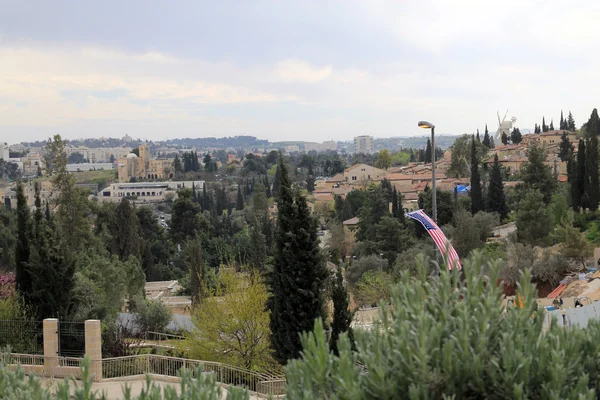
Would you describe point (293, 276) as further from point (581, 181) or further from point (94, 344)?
point (581, 181)

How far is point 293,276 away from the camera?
14.3 m

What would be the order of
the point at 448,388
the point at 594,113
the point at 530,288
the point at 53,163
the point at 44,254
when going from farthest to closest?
1. the point at 594,113
2. the point at 53,163
3. the point at 44,254
4. the point at 530,288
5. the point at 448,388

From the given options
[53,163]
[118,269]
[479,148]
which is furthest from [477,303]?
[479,148]

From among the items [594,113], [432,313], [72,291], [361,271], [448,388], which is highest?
[594,113]

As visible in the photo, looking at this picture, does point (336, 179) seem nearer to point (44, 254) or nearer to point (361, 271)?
point (361, 271)

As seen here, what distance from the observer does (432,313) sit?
197 inches

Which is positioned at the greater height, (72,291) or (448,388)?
(448,388)

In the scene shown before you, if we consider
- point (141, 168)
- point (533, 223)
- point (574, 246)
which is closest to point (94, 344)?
point (574, 246)

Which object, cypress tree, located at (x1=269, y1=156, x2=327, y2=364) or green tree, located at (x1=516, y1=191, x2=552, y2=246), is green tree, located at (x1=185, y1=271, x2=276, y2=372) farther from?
green tree, located at (x1=516, y1=191, x2=552, y2=246)

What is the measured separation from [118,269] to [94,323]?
1240cm

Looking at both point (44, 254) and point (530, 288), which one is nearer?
point (530, 288)

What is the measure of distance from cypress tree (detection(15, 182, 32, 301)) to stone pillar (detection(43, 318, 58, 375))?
3311 mm

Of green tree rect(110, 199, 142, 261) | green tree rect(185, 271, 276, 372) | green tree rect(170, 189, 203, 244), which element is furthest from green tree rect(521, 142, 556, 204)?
green tree rect(185, 271, 276, 372)

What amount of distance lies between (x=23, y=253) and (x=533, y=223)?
74.0 ft
